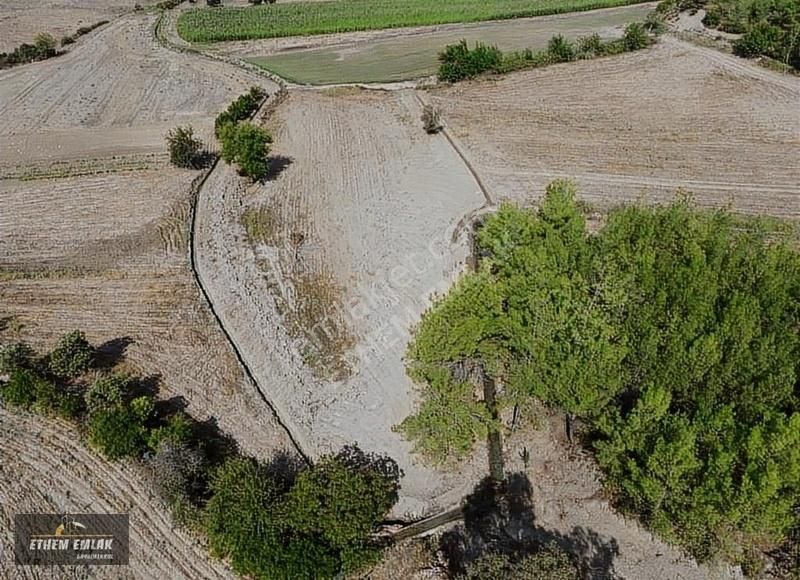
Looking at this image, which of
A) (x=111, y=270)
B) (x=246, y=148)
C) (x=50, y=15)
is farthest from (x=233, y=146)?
(x=50, y=15)

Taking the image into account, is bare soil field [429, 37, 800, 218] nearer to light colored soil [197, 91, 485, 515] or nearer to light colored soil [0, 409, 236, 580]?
light colored soil [197, 91, 485, 515]

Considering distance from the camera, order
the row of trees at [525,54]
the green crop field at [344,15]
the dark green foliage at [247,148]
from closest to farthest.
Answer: the dark green foliage at [247,148], the row of trees at [525,54], the green crop field at [344,15]

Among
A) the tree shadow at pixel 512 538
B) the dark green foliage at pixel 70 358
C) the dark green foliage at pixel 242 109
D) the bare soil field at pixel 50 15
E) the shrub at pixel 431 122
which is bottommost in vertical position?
the tree shadow at pixel 512 538

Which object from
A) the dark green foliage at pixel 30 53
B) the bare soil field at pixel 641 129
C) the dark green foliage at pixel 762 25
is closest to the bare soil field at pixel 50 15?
the dark green foliage at pixel 30 53

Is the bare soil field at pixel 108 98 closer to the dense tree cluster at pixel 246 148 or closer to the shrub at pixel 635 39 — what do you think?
the dense tree cluster at pixel 246 148

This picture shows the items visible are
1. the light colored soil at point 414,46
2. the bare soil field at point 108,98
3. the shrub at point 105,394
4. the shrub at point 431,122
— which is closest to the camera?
the shrub at point 105,394

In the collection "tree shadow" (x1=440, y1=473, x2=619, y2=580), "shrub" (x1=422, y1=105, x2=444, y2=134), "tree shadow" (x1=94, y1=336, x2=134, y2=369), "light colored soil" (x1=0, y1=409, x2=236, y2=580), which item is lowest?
"tree shadow" (x1=440, y1=473, x2=619, y2=580)

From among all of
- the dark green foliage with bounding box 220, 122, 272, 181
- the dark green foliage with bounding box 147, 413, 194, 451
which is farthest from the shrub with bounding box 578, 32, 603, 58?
the dark green foliage with bounding box 147, 413, 194, 451
